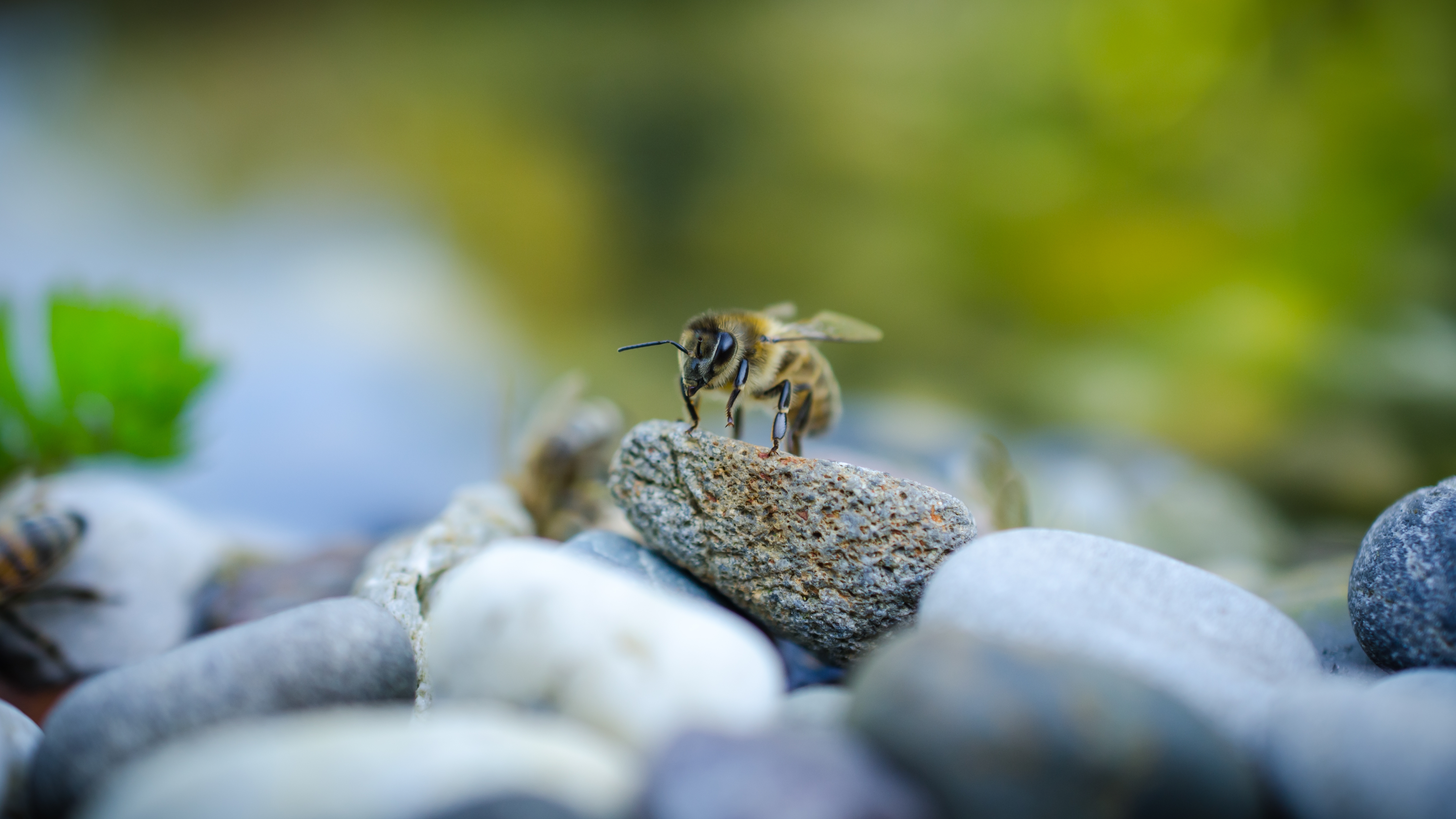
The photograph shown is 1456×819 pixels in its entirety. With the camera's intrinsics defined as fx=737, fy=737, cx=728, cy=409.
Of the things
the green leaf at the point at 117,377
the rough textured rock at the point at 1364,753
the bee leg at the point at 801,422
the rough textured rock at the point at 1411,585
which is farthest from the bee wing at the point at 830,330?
the green leaf at the point at 117,377

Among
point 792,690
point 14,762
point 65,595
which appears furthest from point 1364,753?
point 65,595

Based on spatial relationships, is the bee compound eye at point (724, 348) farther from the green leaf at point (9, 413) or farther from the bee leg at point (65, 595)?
the green leaf at point (9, 413)

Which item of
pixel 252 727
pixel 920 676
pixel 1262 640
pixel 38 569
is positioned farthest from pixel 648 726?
pixel 38 569

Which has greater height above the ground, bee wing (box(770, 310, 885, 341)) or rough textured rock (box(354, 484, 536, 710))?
bee wing (box(770, 310, 885, 341))

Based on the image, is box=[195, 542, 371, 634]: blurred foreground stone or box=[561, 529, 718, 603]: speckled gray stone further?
box=[195, 542, 371, 634]: blurred foreground stone

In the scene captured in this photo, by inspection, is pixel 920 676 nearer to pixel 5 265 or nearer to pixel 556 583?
pixel 556 583

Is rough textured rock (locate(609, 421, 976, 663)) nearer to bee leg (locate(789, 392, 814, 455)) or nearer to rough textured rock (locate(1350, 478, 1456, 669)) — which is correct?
bee leg (locate(789, 392, 814, 455))

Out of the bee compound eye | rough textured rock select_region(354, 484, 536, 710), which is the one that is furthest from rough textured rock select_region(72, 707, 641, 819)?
the bee compound eye
